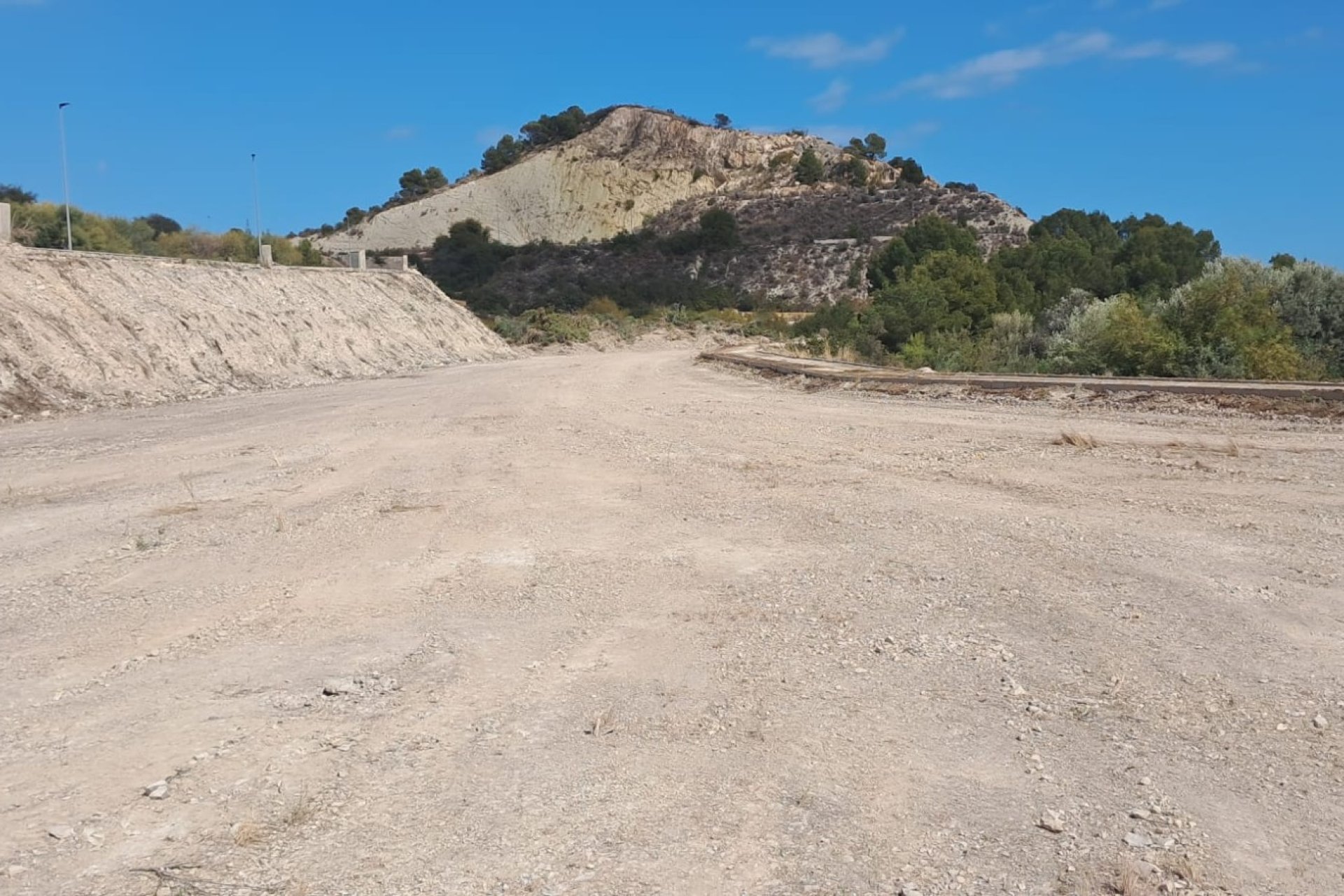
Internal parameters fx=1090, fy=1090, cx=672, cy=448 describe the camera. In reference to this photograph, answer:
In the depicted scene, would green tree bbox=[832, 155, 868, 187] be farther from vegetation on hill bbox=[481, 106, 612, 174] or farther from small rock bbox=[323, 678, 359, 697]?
small rock bbox=[323, 678, 359, 697]

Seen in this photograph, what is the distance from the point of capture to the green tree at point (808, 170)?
10044 centimetres

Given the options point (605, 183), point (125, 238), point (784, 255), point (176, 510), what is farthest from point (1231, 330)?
point (605, 183)

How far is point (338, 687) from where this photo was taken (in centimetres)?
534

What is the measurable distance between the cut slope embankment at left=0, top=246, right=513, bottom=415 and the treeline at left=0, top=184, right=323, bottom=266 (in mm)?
4186

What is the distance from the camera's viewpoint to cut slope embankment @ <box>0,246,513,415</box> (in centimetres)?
2047

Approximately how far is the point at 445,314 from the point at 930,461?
3203 cm

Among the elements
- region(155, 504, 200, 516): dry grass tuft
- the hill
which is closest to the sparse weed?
region(155, 504, 200, 516): dry grass tuft

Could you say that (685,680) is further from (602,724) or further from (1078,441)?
(1078,441)

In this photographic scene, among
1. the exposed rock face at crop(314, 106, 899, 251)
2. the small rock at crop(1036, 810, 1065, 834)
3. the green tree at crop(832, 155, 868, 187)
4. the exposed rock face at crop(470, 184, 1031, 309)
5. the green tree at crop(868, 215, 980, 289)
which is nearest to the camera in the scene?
the small rock at crop(1036, 810, 1065, 834)

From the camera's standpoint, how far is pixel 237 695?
5.29 metres

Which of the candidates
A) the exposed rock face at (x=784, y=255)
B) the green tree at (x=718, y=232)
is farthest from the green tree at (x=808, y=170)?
the green tree at (x=718, y=232)

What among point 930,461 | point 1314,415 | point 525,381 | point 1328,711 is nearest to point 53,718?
point 1328,711

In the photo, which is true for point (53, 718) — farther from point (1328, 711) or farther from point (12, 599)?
point (1328, 711)

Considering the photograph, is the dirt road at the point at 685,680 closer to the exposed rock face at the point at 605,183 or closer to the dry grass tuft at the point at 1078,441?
the dry grass tuft at the point at 1078,441
